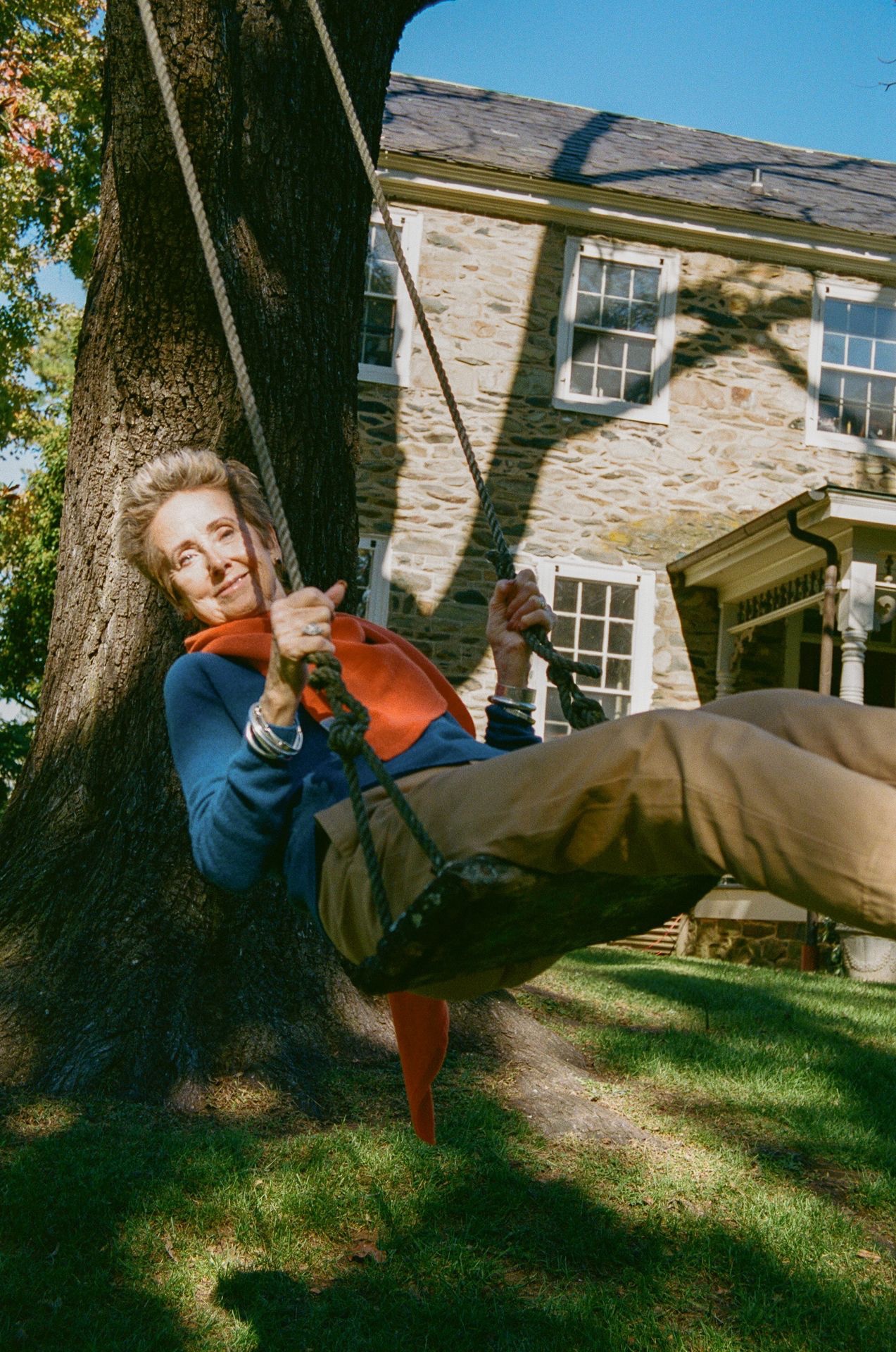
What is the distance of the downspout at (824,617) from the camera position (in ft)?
31.7

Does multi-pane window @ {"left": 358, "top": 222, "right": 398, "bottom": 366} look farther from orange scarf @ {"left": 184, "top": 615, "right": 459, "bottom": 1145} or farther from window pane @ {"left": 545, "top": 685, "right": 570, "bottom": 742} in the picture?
orange scarf @ {"left": 184, "top": 615, "right": 459, "bottom": 1145}

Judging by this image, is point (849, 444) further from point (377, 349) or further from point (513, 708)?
point (513, 708)

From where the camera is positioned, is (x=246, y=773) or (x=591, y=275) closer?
(x=246, y=773)

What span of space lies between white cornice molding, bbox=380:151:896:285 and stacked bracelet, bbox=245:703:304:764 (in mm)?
9293

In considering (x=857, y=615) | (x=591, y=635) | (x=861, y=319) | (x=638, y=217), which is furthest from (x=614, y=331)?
(x=857, y=615)

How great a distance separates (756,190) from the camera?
40.0 feet

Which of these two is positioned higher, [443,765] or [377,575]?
[377,575]

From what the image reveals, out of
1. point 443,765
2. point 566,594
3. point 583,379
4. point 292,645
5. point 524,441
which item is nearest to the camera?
point 292,645

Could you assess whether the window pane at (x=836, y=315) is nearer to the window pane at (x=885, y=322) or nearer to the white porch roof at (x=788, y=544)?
the window pane at (x=885, y=322)

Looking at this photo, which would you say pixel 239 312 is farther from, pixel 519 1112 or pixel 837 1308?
pixel 837 1308

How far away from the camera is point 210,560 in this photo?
9.00 ft

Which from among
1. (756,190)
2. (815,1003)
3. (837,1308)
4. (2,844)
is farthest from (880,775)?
(756,190)

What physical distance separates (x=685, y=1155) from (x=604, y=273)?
9.04 m

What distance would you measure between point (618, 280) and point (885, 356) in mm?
2534
